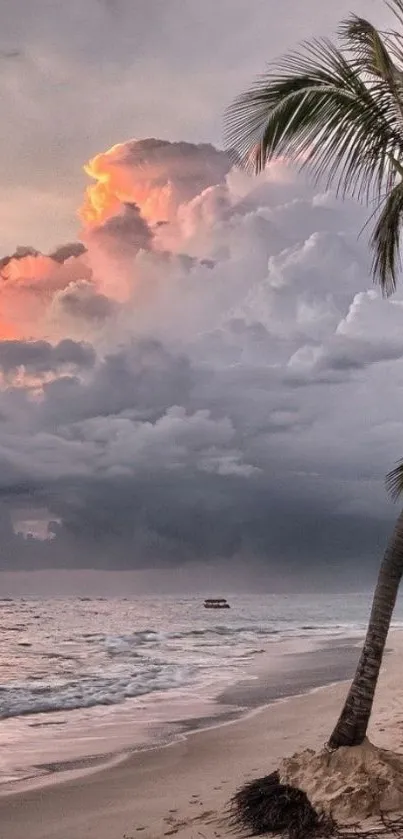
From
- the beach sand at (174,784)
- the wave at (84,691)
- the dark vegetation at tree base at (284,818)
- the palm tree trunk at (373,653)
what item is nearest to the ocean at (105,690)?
the wave at (84,691)

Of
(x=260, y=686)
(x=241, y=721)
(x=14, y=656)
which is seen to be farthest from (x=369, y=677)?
(x=14, y=656)

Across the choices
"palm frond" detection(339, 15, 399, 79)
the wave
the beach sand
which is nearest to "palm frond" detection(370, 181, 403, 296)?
"palm frond" detection(339, 15, 399, 79)

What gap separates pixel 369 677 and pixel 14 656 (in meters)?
30.4

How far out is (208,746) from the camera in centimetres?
1334

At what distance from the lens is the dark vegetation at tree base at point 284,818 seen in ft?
20.7

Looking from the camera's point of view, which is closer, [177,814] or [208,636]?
[177,814]

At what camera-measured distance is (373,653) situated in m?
7.60

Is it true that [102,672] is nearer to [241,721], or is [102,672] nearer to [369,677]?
[241,721]

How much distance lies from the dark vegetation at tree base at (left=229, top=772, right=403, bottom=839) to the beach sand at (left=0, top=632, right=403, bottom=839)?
0.84 feet

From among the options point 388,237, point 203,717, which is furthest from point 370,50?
point 203,717

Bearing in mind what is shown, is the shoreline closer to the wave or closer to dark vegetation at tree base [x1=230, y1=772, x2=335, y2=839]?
the wave

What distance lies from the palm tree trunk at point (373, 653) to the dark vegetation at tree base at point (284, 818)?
719 mm

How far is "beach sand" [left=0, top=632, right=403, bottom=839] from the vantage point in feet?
26.7

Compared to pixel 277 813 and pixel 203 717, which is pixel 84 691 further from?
pixel 277 813
